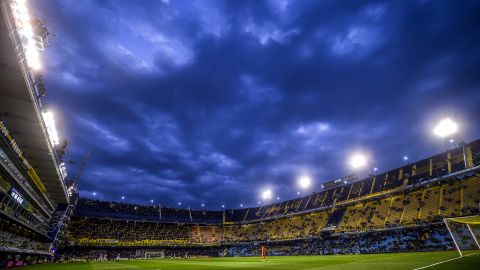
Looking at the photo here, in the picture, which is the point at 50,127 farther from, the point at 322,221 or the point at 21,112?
the point at 322,221

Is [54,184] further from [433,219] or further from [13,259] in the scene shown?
[433,219]

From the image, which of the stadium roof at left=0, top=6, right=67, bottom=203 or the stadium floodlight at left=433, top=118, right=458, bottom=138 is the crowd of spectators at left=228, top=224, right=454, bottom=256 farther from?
the stadium roof at left=0, top=6, right=67, bottom=203

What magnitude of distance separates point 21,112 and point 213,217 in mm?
88991

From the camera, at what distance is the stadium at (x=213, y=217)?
1869cm

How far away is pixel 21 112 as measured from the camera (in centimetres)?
2005

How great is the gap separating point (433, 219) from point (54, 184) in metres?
65.3

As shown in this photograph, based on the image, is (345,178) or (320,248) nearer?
(320,248)

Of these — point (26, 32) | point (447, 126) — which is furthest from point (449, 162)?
point (26, 32)

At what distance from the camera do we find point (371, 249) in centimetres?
4753

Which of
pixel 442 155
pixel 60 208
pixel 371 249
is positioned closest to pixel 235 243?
Answer: pixel 371 249

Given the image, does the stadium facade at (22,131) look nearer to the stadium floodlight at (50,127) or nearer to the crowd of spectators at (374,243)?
the stadium floodlight at (50,127)

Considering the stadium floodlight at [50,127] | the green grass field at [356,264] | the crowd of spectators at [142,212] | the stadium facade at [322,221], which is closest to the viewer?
the green grass field at [356,264]

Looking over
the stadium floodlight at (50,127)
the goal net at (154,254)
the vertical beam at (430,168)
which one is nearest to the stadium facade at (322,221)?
the vertical beam at (430,168)

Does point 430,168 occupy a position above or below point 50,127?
above
